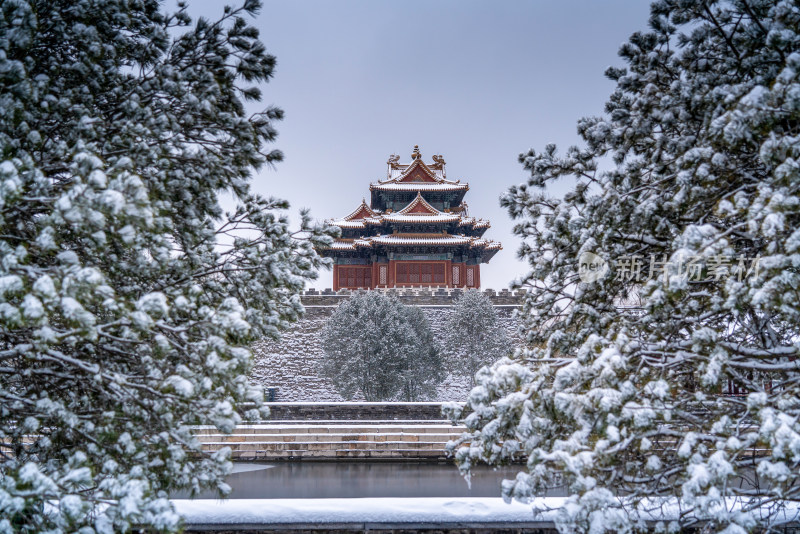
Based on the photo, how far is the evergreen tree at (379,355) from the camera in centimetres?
1529

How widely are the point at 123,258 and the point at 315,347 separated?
17.3 meters

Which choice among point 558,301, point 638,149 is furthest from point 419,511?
point 638,149

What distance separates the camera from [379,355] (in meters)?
15.3

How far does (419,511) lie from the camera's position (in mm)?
4008

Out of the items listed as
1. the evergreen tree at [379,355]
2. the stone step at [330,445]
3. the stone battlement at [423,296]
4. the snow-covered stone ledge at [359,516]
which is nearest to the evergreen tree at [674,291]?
the snow-covered stone ledge at [359,516]

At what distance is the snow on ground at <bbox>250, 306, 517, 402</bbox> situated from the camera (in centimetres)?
1894

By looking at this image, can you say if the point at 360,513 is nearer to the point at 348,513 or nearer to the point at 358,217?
the point at 348,513

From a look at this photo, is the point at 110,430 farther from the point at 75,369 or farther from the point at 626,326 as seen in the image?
the point at 626,326

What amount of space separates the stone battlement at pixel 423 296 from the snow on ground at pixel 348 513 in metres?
17.0

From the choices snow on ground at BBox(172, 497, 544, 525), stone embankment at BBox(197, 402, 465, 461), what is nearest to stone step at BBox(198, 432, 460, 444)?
stone embankment at BBox(197, 402, 465, 461)

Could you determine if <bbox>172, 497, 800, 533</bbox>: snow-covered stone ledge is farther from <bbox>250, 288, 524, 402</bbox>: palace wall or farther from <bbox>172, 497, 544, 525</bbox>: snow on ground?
<bbox>250, 288, 524, 402</bbox>: palace wall

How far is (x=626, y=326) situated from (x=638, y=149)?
1337 mm

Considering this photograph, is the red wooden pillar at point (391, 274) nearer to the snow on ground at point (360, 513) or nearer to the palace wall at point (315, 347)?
the palace wall at point (315, 347)

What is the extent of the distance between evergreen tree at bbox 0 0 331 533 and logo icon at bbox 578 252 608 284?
5.81ft
